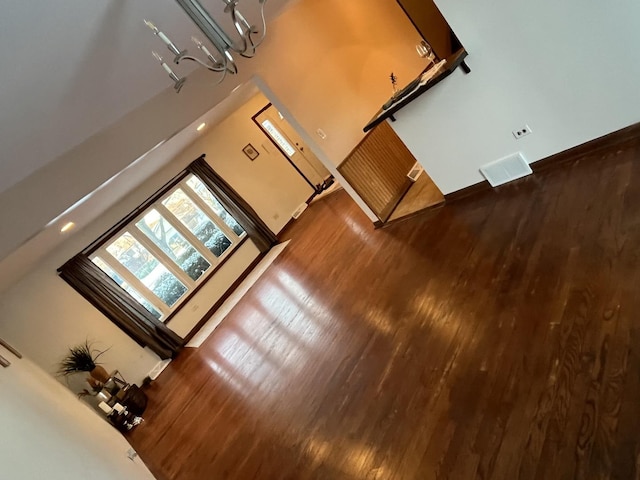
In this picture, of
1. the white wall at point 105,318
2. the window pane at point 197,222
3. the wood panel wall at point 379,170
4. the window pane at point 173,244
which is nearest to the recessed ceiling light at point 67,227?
the white wall at point 105,318

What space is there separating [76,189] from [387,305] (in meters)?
2.58

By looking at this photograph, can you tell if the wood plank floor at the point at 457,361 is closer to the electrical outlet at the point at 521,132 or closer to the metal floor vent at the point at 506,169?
the metal floor vent at the point at 506,169

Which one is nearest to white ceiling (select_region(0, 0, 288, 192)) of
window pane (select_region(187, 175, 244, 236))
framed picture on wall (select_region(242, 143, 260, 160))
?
window pane (select_region(187, 175, 244, 236))

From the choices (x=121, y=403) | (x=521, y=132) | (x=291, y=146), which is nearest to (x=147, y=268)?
(x=121, y=403)

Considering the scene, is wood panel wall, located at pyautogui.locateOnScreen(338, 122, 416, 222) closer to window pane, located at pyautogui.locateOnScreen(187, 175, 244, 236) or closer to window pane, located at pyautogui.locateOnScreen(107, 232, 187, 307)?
window pane, located at pyautogui.locateOnScreen(187, 175, 244, 236)

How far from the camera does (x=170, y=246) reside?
745 cm

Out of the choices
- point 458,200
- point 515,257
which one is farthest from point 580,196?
point 458,200

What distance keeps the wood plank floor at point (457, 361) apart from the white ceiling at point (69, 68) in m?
2.50

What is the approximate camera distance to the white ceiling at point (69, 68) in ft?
5.12

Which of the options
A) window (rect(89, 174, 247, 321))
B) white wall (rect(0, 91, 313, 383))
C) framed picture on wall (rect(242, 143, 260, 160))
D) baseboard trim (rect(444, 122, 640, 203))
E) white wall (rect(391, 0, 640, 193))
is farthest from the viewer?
framed picture on wall (rect(242, 143, 260, 160))

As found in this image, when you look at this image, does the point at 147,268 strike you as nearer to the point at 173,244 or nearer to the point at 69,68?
the point at 173,244

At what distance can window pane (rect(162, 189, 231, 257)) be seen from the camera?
7.61m

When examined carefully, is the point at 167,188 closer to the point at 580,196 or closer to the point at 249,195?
the point at 249,195

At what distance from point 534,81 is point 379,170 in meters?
2.43
